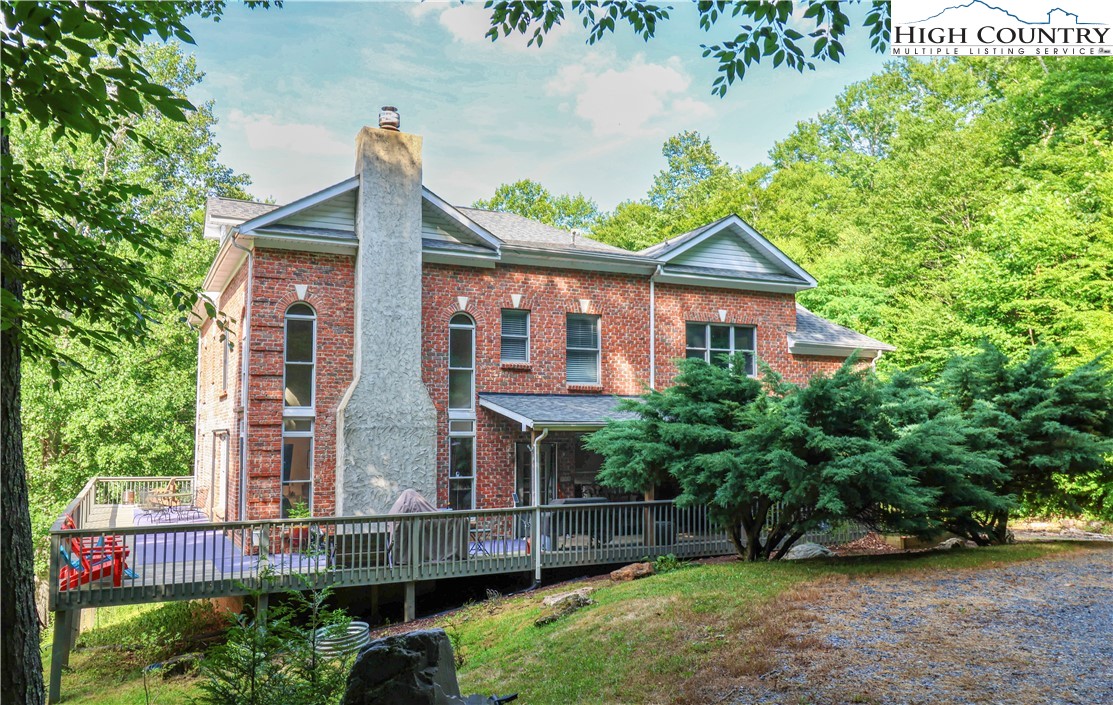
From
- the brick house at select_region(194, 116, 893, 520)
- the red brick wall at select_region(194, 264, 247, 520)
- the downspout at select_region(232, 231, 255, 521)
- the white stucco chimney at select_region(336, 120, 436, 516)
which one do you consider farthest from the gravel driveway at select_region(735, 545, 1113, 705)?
the downspout at select_region(232, 231, 255, 521)

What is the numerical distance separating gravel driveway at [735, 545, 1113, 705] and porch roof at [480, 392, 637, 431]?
6343 mm

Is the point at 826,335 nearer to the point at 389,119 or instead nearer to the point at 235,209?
the point at 389,119

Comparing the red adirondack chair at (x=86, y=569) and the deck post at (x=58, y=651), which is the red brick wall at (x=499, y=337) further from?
the deck post at (x=58, y=651)

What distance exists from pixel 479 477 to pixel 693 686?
10020 millimetres

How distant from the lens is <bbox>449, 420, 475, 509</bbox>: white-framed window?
16281 millimetres

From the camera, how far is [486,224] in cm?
1998

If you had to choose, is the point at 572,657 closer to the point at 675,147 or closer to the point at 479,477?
the point at 479,477

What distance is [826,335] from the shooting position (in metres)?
20.5

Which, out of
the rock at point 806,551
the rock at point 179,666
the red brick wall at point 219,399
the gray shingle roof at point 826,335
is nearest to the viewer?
the rock at point 179,666

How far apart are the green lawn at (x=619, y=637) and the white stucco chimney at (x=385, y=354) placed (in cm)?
358

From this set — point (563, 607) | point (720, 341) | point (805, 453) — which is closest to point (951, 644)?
point (805, 453)

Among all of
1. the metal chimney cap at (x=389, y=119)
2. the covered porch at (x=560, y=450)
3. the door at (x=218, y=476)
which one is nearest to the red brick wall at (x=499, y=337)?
the covered porch at (x=560, y=450)

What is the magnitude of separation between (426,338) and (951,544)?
36.5ft

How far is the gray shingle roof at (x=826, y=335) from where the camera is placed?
1994 cm
